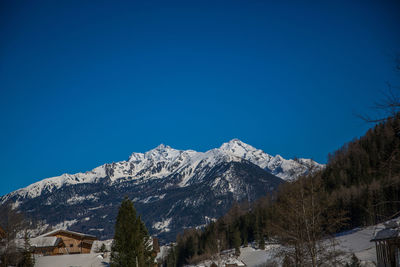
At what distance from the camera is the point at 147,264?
136 feet

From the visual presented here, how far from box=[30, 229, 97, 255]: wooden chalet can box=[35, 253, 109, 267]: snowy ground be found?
35.5 ft

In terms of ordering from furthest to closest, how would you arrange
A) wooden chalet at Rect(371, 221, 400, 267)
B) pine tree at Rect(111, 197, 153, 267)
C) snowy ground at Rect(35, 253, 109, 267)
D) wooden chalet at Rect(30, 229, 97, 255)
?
wooden chalet at Rect(30, 229, 97, 255)
snowy ground at Rect(35, 253, 109, 267)
pine tree at Rect(111, 197, 153, 267)
wooden chalet at Rect(371, 221, 400, 267)

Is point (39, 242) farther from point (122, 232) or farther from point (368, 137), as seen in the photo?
point (368, 137)

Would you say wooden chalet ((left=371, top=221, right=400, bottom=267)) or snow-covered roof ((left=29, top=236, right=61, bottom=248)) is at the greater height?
snow-covered roof ((left=29, top=236, right=61, bottom=248))

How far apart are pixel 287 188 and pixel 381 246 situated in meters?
12.6

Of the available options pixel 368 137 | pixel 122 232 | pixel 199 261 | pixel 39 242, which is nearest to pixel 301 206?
pixel 122 232

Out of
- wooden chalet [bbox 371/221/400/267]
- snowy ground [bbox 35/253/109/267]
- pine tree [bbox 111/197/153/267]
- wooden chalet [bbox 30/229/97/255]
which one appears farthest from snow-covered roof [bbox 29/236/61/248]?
wooden chalet [bbox 371/221/400/267]

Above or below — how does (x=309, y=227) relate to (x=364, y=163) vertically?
below

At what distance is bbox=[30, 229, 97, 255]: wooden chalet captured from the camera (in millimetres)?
68250

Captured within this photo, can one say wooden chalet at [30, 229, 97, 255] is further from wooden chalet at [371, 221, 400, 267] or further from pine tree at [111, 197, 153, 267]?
wooden chalet at [371, 221, 400, 267]

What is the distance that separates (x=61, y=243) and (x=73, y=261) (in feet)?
57.0

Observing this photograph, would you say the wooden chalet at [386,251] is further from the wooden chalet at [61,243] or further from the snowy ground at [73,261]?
the wooden chalet at [61,243]

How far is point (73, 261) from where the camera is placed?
55.9 meters

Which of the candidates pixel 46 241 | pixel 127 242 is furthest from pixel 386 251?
pixel 46 241
